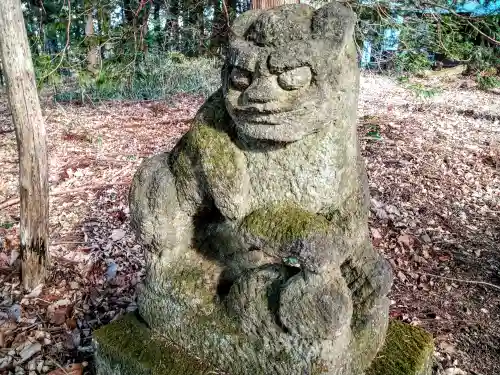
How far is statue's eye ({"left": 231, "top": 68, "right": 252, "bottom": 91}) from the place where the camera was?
1.33m

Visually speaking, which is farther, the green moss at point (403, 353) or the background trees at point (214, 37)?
the background trees at point (214, 37)

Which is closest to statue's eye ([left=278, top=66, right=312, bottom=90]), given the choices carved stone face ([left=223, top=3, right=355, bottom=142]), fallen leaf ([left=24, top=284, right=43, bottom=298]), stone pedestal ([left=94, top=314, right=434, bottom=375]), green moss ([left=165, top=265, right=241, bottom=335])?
carved stone face ([left=223, top=3, right=355, bottom=142])

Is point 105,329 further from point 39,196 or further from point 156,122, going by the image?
point 156,122

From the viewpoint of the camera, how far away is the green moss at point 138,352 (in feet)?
5.36

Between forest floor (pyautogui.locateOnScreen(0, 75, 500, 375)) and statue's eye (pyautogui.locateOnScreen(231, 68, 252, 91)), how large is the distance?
1690 mm

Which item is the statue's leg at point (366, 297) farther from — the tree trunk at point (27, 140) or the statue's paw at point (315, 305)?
the tree trunk at point (27, 140)

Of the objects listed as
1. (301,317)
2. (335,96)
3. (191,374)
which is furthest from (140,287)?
(335,96)

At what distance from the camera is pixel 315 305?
133cm

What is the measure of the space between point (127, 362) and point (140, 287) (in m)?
0.27

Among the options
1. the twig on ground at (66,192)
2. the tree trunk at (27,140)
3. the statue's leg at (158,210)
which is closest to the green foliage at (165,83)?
the twig on ground at (66,192)

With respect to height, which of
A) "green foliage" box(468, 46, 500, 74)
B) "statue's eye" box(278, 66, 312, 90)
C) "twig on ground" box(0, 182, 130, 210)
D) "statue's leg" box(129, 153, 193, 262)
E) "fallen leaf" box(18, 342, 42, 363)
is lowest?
"fallen leaf" box(18, 342, 42, 363)

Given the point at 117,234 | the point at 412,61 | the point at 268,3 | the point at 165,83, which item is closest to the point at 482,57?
the point at 412,61

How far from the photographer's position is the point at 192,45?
6293 mm

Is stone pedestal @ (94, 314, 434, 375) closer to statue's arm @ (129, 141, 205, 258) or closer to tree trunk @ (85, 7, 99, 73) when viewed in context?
statue's arm @ (129, 141, 205, 258)
